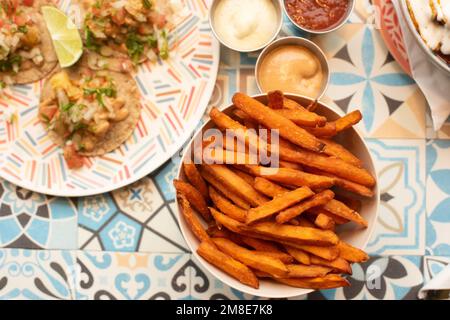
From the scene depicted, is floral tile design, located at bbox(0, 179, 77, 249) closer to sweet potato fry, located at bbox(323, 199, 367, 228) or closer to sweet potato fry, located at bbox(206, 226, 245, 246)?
sweet potato fry, located at bbox(206, 226, 245, 246)

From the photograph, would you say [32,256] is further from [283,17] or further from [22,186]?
[283,17]

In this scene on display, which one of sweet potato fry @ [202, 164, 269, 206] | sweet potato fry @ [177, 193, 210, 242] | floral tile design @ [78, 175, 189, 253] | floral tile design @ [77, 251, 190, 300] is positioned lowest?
floral tile design @ [77, 251, 190, 300]

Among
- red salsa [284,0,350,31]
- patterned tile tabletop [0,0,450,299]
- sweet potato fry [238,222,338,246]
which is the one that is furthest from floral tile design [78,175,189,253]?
red salsa [284,0,350,31]

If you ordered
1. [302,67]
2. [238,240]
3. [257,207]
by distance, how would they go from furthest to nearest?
[302,67], [238,240], [257,207]

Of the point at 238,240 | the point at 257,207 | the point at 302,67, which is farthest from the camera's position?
the point at 302,67

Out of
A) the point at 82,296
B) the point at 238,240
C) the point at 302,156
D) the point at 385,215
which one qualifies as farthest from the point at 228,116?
the point at 82,296
